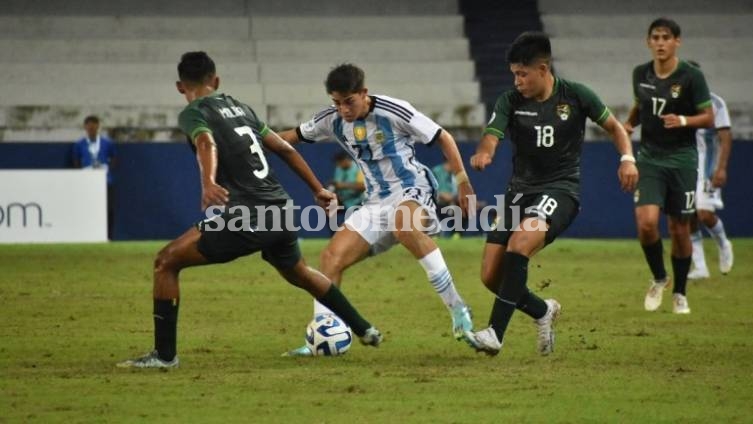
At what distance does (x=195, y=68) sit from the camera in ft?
28.9

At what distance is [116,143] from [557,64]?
9.18 metres

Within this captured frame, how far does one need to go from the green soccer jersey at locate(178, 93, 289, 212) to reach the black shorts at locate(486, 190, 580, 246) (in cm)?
168

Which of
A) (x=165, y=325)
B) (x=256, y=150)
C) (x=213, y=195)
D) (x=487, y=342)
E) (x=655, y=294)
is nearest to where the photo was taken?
(x=213, y=195)

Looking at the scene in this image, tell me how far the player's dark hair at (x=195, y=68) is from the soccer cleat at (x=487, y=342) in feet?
7.65

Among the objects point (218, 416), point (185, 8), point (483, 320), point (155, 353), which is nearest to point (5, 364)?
point (155, 353)

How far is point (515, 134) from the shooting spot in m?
9.86

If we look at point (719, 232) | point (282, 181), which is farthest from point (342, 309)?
point (282, 181)

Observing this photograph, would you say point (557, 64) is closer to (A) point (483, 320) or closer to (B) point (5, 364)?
(A) point (483, 320)

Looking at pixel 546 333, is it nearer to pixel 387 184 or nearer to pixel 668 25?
pixel 387 184

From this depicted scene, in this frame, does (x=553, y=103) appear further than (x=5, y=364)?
Yes

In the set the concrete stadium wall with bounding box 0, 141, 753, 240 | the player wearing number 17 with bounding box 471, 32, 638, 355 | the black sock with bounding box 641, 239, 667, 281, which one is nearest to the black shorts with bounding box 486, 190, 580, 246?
the player wearing number 17 with bounding box 471, 32, 638, 355

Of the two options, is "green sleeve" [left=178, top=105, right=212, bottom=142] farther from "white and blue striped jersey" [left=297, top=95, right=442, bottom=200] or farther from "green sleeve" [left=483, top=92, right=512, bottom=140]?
"green sleeve" [left=483, top=92, right=512, bottom=140]

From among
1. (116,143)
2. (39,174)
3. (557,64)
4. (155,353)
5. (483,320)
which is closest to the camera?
(155,353)

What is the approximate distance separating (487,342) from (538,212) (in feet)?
3.05
